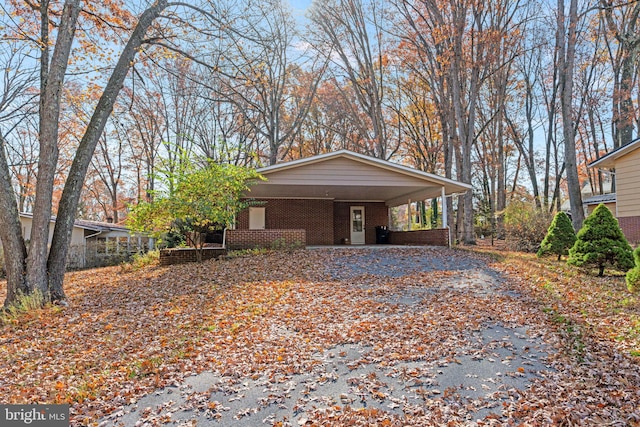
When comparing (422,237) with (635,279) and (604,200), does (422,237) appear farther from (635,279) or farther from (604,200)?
(604,200)

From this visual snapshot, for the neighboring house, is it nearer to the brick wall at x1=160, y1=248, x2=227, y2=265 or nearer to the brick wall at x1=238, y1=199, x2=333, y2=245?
the brick wall at x1=160, y1=248, x2=227, y2=265

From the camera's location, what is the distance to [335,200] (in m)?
19.5

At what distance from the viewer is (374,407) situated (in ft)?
11.6

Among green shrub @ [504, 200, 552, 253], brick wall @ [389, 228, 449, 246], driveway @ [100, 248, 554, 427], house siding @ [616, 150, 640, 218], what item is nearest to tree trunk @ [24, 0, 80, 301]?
driveway @ [100, 248, 554, 427]

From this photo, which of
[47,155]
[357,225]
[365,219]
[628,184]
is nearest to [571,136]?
[628,184]

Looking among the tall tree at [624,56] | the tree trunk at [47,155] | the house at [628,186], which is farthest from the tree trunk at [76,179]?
the tall tree at [624,56]

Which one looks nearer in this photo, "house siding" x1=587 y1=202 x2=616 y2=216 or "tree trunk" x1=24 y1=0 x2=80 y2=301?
"tree trunk" x1=24 y1=0 x2=80 y2=301

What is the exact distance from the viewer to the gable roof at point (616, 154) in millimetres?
10708

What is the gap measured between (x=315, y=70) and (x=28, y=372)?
21569mm

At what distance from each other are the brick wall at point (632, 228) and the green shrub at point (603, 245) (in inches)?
106

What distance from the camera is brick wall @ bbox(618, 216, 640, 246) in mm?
10891

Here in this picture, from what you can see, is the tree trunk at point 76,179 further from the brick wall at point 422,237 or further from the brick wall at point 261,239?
the brick wall at point 422,237

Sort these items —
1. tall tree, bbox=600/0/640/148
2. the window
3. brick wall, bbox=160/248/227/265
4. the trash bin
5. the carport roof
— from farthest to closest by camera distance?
the trash bin → the window → tall tree, bbox=600/0/640/148 → the carport roof → brick wall, bbox=160/248/227/265

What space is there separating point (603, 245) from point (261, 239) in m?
9.60
